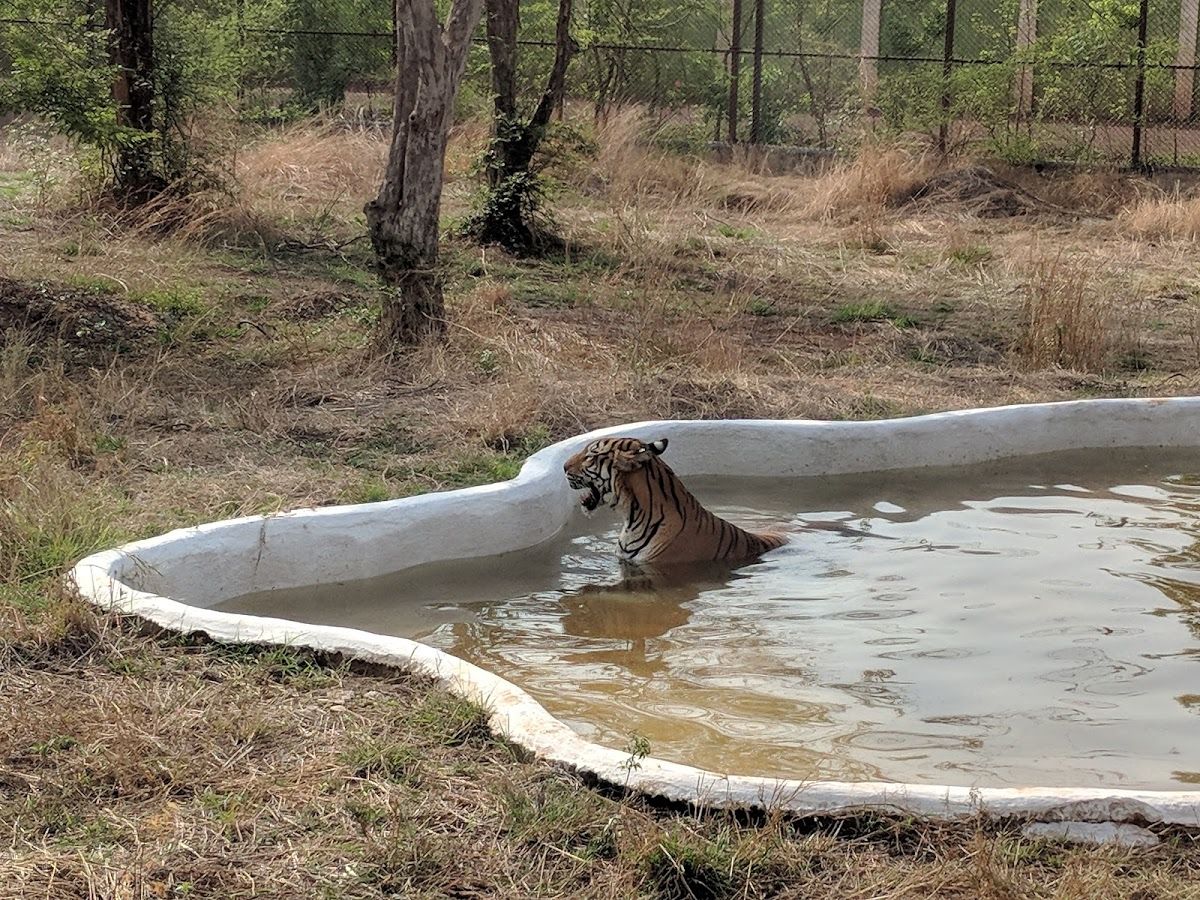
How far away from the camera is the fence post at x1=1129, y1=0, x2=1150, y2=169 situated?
18.0 metres

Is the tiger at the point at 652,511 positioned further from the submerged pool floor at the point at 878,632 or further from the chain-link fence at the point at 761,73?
the chain-link fence at the point at 761,73

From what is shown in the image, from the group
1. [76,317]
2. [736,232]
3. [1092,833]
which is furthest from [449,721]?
[736,232]

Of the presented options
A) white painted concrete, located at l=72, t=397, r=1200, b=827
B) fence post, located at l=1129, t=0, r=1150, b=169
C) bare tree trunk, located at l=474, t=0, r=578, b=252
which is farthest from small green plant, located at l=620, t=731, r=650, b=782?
fence post, located at l=1129, t=0, r=1150, b=169

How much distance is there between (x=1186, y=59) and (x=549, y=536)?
18396mm

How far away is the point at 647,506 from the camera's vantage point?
6348 mm

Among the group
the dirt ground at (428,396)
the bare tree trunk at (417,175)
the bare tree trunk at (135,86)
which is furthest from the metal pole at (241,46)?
the bare tree trunk at (417,175)

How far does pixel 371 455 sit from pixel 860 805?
4.15 meters

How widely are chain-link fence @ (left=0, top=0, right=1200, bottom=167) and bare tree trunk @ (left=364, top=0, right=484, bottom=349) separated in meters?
3.96

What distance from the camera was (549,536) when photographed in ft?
22.0

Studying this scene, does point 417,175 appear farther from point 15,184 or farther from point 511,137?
point 15,184

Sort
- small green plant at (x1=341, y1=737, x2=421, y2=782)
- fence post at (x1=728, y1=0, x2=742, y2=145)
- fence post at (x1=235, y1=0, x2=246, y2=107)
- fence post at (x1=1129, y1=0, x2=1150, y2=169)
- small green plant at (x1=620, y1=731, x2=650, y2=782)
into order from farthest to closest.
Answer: fence post at (x1=728, y1=0, x2=742, y2=145)
fence post at (x1=1129, y1=0, x2=1150, y2=169)
fence post at (x1=235, y1=0, x2=246, y2=107)
small green plant at (x1=341, y1=737, x2=421, y2=782)
small green plant at (x1=620, y1=731, x2=650, y2=782)

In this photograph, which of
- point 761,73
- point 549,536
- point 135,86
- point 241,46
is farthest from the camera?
point 761,73

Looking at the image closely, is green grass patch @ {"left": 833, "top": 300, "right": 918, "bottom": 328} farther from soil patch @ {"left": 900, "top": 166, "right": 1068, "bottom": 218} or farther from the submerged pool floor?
soil patch @ {"left": 900, "top": 166, "right": 1068, "bottom": 218}

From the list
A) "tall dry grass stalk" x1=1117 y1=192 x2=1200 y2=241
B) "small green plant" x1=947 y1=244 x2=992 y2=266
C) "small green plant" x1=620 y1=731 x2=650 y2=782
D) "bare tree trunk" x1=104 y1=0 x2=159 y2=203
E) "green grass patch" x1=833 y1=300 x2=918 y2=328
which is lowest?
"small green plant" x1=620 y1=731 x2=650 y2=782
